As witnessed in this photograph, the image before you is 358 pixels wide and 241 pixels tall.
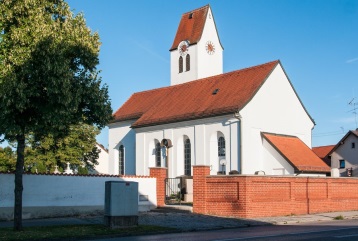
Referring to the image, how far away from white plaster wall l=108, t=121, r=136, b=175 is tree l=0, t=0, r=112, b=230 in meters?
25.3

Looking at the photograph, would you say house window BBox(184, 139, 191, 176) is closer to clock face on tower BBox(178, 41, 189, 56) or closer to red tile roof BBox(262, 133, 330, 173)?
red tile roof BBox(262, 133, 330, 173)

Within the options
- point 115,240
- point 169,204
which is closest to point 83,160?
point 169,204

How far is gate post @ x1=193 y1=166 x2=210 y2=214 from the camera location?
26094 millimetres

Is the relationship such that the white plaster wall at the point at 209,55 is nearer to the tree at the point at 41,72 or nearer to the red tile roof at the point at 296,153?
the red tile roof at the point at 296,153

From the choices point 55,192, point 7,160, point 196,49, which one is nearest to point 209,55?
point 196,49

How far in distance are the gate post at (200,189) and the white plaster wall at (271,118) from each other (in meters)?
7.86

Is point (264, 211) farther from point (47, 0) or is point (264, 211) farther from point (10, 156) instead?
point (10, 156)

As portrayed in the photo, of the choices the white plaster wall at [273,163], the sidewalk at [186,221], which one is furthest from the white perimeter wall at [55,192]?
the white plaster wall at [273,163]

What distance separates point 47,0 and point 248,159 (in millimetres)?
19631

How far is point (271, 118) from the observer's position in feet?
120

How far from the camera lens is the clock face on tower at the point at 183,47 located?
→ 4959 centimetres

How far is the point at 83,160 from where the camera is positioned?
171 ft

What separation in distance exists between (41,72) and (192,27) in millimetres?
35057

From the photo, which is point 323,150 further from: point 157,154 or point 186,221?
point 186,221
